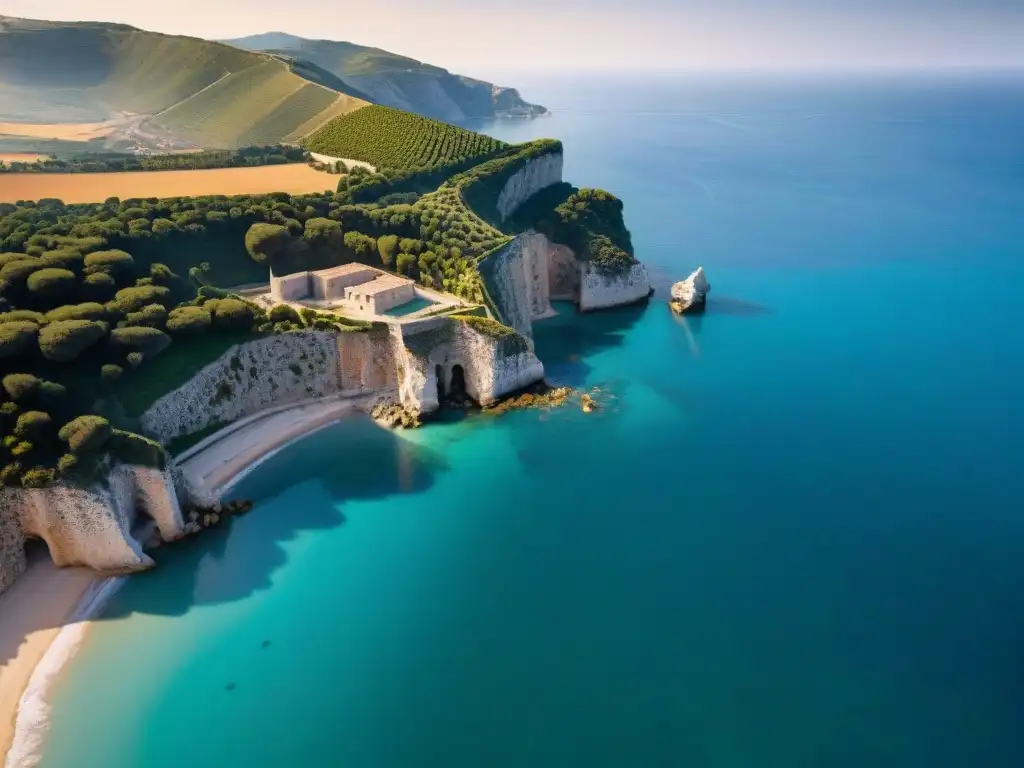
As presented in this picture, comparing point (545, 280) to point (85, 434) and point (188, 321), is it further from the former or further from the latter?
point (85, 434)

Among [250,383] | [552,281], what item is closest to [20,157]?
[250,383]

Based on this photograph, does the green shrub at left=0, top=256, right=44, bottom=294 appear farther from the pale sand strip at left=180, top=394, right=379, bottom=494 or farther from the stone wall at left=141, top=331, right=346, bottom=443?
the pale sand strip at left=180, top=394, right=379, bottom=494

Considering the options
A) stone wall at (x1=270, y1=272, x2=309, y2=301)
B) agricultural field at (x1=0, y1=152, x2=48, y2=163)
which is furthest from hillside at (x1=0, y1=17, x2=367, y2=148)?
stone wall at (x1=270, y1=272, x2=309, y2=301)

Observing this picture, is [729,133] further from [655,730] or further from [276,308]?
[655,730]

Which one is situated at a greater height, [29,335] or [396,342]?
[29,335]

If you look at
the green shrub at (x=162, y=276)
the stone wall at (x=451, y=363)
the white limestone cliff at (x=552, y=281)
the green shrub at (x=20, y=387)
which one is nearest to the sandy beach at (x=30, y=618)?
the green shrub at (x=20, y=387)

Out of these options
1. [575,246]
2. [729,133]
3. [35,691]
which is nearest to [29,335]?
[35,691]

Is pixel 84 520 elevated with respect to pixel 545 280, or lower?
lower
